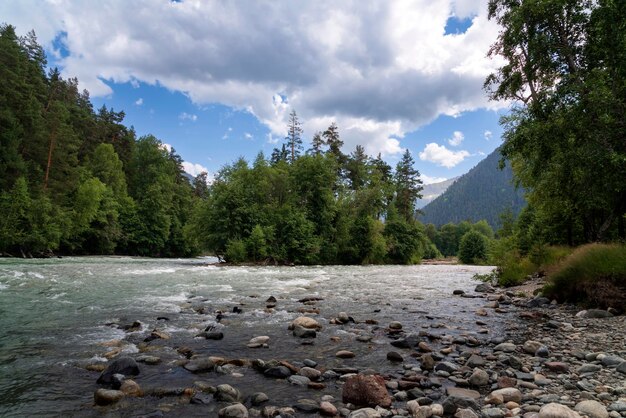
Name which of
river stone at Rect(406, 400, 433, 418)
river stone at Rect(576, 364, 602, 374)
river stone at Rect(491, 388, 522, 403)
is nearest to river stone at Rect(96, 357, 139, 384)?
river stone at Rect(406, 400, 433, 418)

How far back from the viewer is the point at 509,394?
15.6 feet

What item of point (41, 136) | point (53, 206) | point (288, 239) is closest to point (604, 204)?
point (288, 239)

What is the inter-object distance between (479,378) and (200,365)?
4356 mm

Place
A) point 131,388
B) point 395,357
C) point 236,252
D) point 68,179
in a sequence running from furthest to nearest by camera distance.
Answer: point 68,179
point 236,252
point 395,357
point 131,388

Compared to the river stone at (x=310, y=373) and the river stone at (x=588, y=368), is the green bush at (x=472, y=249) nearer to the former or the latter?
the river stone at (x=588, y=368)

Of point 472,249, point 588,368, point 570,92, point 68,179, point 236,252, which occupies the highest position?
point 68,179

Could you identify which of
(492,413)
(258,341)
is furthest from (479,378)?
(258,341)

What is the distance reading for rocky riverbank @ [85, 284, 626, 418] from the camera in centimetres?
455

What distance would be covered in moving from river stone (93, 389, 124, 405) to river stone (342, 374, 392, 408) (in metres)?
2.99

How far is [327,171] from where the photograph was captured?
4838 cm

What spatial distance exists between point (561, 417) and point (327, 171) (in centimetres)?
4508

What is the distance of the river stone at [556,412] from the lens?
3882mm

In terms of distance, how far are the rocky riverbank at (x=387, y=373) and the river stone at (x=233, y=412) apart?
1 centimetres

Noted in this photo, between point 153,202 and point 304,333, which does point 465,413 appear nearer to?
point 304,333
